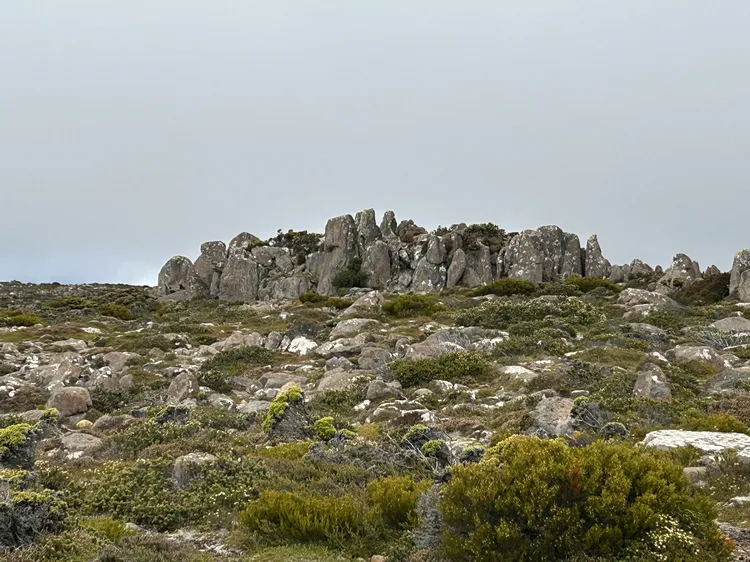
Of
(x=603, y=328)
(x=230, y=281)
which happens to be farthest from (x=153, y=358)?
(x=230, y=281)

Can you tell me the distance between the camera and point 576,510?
5312 millimetres

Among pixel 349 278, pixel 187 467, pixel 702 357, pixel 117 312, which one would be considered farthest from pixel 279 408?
pixel 349 278

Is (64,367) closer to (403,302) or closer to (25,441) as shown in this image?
(25,441)

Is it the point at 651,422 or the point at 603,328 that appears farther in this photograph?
the point at 603,328

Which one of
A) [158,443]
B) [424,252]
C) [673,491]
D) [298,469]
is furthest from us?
[424,252]

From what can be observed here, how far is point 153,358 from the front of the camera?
2503 cm

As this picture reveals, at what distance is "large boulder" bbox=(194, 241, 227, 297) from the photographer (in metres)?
63.3

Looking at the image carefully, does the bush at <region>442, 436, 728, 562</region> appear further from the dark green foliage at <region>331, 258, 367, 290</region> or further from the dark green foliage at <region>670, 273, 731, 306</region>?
the dark green foliage at <region>331, 258, 367, 290</region>

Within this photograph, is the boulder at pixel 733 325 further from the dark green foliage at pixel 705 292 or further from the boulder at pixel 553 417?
the boulder at pixel 553 417

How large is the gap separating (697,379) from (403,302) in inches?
869

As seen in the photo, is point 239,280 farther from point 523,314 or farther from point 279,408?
point 279,408

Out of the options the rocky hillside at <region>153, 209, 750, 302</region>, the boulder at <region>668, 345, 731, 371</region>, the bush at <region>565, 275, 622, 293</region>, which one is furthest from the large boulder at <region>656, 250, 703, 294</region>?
the boulder at <region>668, 345, 731, 371</region>

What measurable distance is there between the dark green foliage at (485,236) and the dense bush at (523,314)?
29355 millimetres

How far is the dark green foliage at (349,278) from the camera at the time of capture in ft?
189
